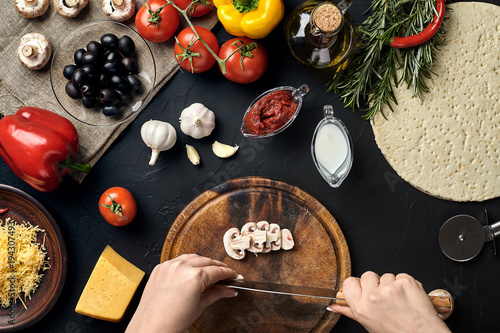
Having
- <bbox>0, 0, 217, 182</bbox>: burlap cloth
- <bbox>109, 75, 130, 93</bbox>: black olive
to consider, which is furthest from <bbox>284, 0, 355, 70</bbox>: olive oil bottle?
<bbox>109, 75, 130, 93</bbox>: black olive

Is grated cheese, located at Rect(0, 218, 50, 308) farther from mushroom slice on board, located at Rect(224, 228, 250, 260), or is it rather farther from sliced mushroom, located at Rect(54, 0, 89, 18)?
sliced mushroom, located at Rect(54, 0, 89, 18)

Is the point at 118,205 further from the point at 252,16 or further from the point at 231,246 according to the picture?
the point at 252,16

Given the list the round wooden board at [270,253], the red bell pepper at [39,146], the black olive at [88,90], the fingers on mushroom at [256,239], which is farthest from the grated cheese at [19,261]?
the fingers on mushroom at [256,239]

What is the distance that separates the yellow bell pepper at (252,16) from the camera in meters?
1.86

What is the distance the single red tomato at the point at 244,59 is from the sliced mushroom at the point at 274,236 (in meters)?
0.74

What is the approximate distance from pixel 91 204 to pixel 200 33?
1034 mm

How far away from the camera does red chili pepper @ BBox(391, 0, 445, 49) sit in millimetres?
1883

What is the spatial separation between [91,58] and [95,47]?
63 mm

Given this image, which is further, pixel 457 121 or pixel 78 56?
pixel 457 121

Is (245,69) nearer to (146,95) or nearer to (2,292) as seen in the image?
(146,95)

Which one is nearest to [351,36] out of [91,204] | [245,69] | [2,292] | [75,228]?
[245,69]


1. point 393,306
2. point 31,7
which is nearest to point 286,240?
point 393,306

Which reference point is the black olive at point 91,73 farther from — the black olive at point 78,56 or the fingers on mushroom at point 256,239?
the fingers on mushroom at point 256,239

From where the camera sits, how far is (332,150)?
2.05m
